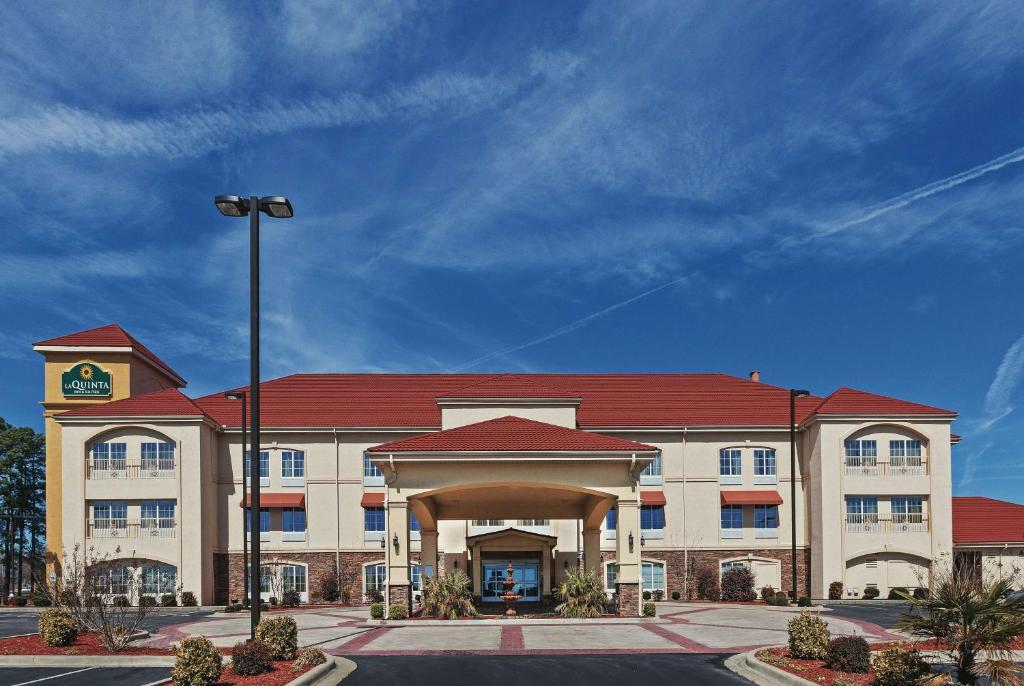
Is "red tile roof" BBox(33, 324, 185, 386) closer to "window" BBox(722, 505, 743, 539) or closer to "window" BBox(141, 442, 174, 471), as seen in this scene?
"window" BBox(141, 442, 174, 471)

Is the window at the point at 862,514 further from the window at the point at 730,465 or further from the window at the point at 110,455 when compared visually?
the window at the point at 110,455

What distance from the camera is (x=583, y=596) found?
2802 cm

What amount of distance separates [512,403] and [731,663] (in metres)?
24.0

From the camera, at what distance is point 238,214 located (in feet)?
53.8

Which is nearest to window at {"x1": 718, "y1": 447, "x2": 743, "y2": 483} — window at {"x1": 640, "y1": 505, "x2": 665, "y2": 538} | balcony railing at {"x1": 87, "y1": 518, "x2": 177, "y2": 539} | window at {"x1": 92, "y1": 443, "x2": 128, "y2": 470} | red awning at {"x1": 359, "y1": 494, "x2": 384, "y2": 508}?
window at {"x1": 640, "y1": 505, "x2": 665, "y2": 538}

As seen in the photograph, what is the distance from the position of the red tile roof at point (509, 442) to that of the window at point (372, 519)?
12966 millimetres

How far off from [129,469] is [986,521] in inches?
1757

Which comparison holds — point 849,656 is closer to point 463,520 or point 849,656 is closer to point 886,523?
point 463,520

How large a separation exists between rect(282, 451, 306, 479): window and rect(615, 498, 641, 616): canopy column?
19.6m

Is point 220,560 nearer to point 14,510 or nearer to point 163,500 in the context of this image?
point 163,500

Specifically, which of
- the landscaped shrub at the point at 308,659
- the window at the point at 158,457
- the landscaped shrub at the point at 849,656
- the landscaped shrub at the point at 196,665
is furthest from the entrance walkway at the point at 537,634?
the window at the point at 158,457

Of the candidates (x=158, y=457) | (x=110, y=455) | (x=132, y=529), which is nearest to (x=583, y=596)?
(x=158, y=457)

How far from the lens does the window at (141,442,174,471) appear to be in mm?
40250

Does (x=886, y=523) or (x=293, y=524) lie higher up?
(x=293, y=524)
